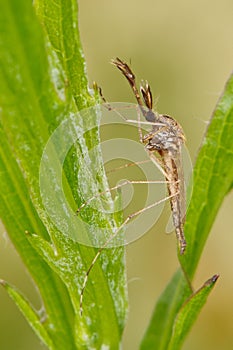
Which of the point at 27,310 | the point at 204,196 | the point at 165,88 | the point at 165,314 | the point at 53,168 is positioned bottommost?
the point at 165,314

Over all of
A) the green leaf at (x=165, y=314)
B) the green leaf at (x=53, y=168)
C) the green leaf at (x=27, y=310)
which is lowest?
the green leaf at (x=165, y=314)

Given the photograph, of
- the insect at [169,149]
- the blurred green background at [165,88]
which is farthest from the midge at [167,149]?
the blurred green background at [165,88]

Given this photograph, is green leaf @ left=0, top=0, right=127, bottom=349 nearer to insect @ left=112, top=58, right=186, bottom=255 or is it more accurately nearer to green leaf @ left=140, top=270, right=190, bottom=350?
green leaf @ left=140, top=270, right=190, bottom=350

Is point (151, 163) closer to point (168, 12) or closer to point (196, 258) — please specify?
point (196, 258)

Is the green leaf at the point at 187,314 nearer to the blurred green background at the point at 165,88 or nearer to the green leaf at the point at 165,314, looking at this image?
the green leaf at the point at 165,314

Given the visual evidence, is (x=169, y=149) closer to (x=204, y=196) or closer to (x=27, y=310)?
(x=204, y=196)

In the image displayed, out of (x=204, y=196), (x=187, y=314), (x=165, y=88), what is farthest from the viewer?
(x=165, y=88)

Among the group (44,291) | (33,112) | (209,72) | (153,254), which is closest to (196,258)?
(44,291)

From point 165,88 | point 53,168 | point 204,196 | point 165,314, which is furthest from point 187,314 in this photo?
point 165,88
